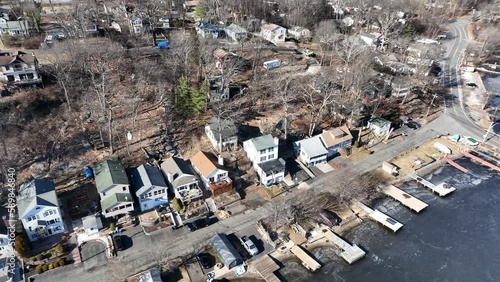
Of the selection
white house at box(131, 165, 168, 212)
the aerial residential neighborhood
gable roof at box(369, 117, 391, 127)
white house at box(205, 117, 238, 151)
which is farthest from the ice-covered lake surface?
white house at box(205, 117, 238, 151)

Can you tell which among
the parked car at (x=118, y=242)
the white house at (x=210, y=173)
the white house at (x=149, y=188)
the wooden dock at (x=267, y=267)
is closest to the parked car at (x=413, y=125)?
the white house at (x=210, y=173)

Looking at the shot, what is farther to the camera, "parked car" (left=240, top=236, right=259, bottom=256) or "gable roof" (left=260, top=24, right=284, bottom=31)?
"gable roof" (left=260, top=24, right=284, bottom=31)

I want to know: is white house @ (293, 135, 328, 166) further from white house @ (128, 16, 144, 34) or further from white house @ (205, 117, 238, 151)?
white house @ (128, 16, 144, 34)

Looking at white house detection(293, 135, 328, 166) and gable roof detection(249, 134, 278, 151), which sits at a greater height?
gable roof detection(249, 134, 278, 151)

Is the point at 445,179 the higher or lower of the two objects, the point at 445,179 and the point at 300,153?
the lower

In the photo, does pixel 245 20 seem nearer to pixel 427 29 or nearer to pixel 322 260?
pixel 427 29

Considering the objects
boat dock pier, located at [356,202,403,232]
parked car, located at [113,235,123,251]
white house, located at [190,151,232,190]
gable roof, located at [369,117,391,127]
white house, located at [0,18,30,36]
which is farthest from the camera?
white house, located at [0,18,30,36]

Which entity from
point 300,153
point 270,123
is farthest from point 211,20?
point 300,153
